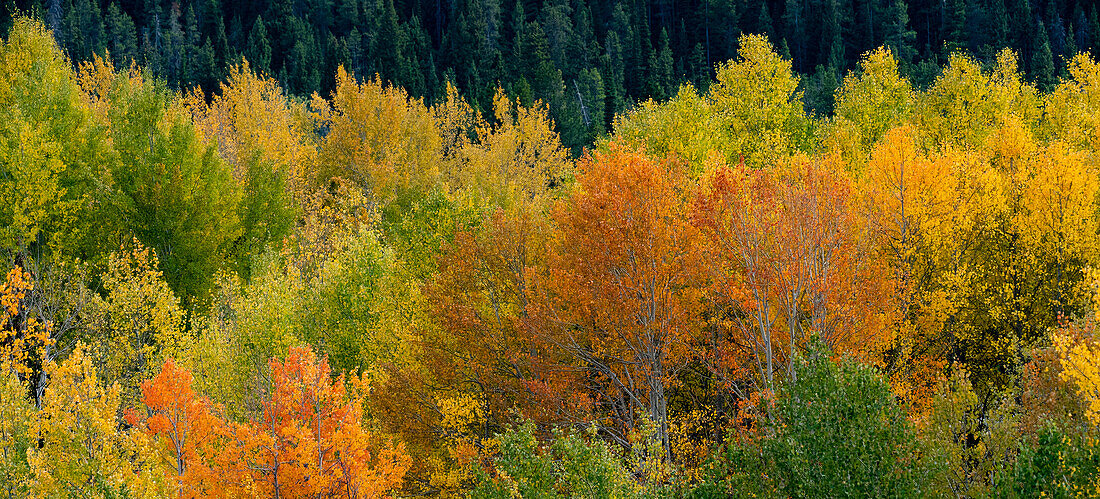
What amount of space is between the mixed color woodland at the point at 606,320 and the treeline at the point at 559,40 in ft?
143

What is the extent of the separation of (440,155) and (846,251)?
1768 inches

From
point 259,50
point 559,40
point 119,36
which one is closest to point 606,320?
point 559,40

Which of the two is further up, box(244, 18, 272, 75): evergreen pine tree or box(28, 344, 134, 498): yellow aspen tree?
box(244, 18, 272, 75): evergreen pine tree

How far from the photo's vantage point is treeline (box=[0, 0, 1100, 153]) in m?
100

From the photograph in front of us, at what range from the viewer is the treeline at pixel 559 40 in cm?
10000

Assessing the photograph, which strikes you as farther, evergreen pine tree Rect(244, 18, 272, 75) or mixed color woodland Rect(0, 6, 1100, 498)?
evergreen pine tree Rect(244, 18, 272, 75)

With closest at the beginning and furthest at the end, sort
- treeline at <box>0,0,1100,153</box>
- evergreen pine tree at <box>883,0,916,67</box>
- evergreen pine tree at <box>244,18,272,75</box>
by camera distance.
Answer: treeline at <box>0,0,1100,153</box> → evergreen pine tree at <box>244,18,272,75</box> → evergreen pine tree at <box>883,0,916,67</box>

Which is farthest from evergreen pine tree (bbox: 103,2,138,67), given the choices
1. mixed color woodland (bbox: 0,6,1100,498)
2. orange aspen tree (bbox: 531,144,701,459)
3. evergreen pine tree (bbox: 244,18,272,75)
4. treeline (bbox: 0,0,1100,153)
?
orange aspen tree (bbox: 531,144,701,459)

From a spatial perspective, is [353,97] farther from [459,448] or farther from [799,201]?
[799,201]

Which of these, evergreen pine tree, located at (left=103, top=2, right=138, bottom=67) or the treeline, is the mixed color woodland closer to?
the treeline

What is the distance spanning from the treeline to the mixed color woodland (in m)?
43.6

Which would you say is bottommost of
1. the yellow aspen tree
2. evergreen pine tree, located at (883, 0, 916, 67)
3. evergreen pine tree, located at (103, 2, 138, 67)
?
the yellow aspen tree

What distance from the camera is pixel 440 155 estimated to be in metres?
68.2

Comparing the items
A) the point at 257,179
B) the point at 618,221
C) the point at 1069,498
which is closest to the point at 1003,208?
the point at 618,221
